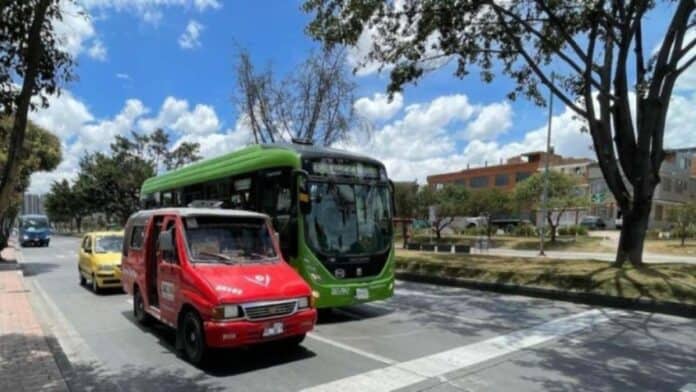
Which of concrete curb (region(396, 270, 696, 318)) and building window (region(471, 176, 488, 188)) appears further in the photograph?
building window (region(471, 176, 488, 188))

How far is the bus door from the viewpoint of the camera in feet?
23.2

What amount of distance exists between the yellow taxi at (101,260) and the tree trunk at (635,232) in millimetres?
13776

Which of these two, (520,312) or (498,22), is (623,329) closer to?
(520,312)

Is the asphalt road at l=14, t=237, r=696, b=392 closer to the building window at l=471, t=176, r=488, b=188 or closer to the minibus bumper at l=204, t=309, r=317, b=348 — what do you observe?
the minibus bumper at l=204, t=309, r=317, b=348

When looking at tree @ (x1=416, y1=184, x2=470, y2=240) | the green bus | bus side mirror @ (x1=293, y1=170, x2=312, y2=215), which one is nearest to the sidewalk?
the green bus

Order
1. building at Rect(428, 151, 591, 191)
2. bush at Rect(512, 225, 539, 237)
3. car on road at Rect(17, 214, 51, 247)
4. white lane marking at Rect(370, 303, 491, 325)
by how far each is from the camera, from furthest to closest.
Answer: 1. building at Rect(428, 151, 591, 191)
2. bush at Rect(512, 225, 539, 237)
3. car on road at Rect(17, 214, 51, 247)
4. white lane marking at Rect(370, 303, 491, 325)

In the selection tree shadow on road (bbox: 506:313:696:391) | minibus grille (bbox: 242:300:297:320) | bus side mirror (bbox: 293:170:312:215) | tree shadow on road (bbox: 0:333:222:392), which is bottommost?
tree shadow on road (bbox: 506:313:696:391)

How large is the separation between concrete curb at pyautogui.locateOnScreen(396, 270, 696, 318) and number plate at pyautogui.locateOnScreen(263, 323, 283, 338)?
26.5 feet

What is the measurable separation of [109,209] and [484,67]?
5770 centimetres

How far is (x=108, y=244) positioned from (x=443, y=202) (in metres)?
34.8

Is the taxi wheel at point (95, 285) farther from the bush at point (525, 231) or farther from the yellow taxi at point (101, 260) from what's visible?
the bush at point (525, 231)

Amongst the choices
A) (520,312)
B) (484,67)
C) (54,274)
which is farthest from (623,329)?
(54,274)

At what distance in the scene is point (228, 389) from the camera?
5.55 m

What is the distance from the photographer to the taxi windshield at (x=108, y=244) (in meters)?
14.0
